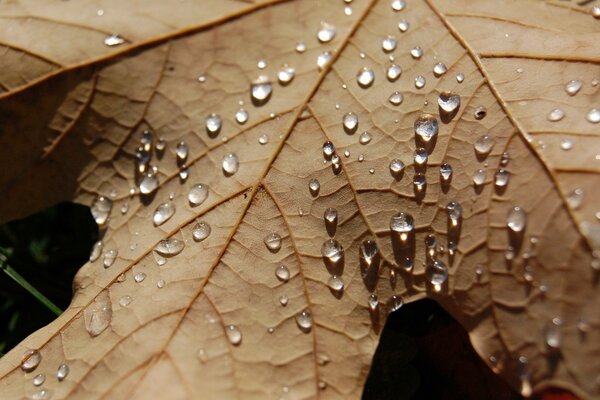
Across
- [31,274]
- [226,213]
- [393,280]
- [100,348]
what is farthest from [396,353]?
[31,274]

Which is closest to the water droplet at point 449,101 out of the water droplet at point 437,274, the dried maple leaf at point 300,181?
the dried maple leaf at point 300,181

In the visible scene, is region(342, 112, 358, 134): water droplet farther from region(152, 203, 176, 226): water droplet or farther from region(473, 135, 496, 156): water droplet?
region(152, 203, 176, 226): water droplet

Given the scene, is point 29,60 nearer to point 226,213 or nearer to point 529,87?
point 226,213

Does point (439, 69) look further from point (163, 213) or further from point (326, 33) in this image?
point (163, 213)

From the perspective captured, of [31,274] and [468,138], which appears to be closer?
[468,138]

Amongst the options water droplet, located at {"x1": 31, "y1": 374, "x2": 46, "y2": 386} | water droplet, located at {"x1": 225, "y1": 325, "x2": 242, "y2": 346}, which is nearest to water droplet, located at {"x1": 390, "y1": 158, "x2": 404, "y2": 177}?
water droplet, located at {"x1": 225, "y1": 325, "x2": 242, "y2": 346}

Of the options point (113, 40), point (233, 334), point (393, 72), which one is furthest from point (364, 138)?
point (113, 40)

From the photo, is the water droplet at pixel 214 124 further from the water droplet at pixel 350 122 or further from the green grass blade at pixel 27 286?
the green grass blade at pixel 27 286
